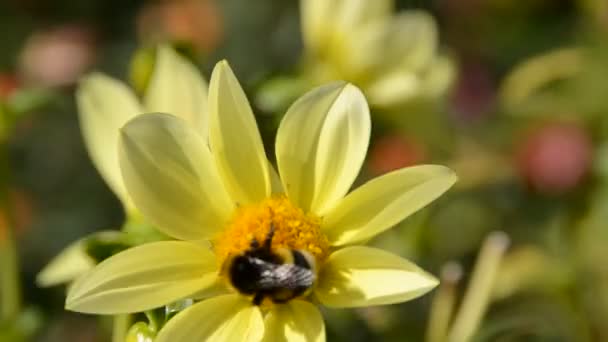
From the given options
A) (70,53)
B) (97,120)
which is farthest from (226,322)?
(70,53)

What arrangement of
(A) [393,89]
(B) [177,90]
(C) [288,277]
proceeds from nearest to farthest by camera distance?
(C) [288,277] < (B) [177,90] < (A) [393,89]

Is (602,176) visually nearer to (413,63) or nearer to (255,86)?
(413,63)

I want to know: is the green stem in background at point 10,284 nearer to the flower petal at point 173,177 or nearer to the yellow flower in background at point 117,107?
the yellow flower in background at point 117,107

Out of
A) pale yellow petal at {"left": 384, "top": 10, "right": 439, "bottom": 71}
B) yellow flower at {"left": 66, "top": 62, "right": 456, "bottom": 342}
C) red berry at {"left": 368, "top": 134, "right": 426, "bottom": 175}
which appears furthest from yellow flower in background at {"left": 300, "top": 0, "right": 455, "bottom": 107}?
red berry at {"left": 368, "top": 134, "right": 426, "bottom": 175}

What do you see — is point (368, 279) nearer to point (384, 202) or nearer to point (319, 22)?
point (384, 202)

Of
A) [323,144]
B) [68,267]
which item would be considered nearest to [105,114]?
[68,267]

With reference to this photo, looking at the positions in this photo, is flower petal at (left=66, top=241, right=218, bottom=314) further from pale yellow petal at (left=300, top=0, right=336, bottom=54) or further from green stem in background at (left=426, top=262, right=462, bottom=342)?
pale yellow petal at (left=300, top=0, right=336, bottom=54)
